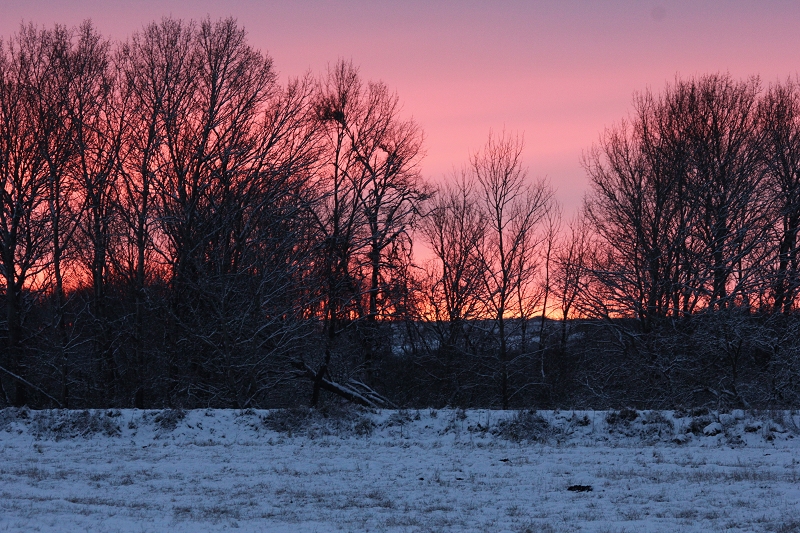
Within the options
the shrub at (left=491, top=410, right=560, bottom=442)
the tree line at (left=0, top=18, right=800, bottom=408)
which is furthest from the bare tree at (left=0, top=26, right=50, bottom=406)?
the shrub at (left=491, top=410, right=560, bottom=442)

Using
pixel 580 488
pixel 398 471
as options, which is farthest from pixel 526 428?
pixel 580 488

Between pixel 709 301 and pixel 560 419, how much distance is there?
1359cm

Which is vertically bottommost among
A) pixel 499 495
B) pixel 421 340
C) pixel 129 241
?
pixel 499 495

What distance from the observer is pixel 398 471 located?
13.0m

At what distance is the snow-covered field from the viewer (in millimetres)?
8938

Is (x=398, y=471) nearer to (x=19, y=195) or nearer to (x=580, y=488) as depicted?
(x=580, y=488)

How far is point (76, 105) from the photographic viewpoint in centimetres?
2712

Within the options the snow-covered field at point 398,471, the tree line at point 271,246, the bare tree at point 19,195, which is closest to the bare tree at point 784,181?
the tree line at point 271,246

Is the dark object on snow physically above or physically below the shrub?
below

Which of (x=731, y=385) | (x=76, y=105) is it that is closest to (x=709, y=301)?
(x=731, y=385)

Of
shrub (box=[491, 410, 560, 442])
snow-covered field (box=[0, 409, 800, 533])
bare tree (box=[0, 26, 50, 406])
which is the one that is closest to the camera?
snow-covered field (box=[0, 409, 800, 533])

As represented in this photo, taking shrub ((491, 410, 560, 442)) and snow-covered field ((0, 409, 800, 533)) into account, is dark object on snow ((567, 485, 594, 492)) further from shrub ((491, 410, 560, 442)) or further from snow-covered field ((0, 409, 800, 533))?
shrub ((491, 410, 560, 442))

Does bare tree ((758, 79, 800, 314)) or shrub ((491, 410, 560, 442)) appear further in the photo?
bare tree ((758, 79, 800, 314))

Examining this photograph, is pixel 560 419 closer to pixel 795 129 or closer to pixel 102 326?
pixel 102 326
